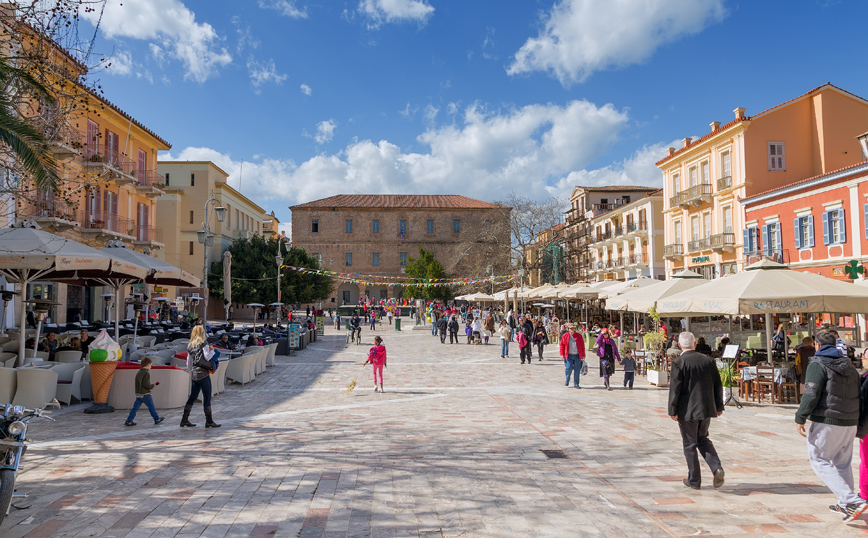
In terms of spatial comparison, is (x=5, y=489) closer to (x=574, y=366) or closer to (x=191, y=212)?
(x=574, y=366)

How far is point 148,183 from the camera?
27.9m

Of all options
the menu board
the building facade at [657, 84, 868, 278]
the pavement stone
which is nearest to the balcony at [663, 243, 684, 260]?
the building facade at [657, 84, 868, 278]

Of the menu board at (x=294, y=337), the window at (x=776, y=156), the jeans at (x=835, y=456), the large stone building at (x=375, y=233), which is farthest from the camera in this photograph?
the large stone building at (x=375, y=233)

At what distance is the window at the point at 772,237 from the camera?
967 inches

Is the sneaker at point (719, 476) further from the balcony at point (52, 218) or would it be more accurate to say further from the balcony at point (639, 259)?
the balcony at point (639, 259)

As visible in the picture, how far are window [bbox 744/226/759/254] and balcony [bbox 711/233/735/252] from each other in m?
0.89

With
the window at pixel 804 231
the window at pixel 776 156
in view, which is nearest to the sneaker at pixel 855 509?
the window at pixel 804 231

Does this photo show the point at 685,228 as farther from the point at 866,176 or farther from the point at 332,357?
the point at 332,357

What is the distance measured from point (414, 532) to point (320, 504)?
970mm

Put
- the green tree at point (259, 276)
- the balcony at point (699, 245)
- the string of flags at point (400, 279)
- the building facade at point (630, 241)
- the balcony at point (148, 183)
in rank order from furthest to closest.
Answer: the green tree at point (259, 276), the string of flags at point (400, 279), the building facade at point (630, 241), the balcony at point (699, 245), the balcony at point (148, 183)

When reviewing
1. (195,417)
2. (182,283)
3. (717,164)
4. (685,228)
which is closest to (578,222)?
(685,228)

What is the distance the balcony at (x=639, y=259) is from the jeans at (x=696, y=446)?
35429 millimetres

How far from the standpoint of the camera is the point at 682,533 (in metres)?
4.14

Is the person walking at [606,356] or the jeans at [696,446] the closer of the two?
the jeans at [696,446]
